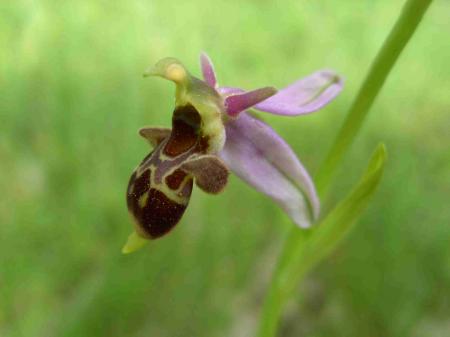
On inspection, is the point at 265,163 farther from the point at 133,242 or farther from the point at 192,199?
the point at 192,199

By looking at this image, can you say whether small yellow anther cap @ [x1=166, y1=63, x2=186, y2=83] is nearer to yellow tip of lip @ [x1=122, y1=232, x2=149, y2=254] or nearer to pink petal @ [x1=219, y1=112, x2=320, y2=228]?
pink petal @ [x1=219, y1=112, x2=320, y2=228]

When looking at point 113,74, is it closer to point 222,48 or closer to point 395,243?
point 222,48

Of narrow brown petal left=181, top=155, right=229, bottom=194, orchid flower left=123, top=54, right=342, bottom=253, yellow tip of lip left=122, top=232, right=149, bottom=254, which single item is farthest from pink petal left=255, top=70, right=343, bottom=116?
yellow tip of lip left=122, top=232, right=149, bottom=254

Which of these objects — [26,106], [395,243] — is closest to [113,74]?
[26,106]

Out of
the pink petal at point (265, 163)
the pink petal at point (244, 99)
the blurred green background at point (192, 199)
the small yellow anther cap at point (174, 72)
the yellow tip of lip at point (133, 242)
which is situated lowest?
the blurred green background at point (192, 199)

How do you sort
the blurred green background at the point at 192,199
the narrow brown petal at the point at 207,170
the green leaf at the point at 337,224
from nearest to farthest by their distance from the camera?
1. the narrow brown petal at the point at 207,170
2. the green leaf at the point at 337,224
3. the blurred green background at the point at 192,199

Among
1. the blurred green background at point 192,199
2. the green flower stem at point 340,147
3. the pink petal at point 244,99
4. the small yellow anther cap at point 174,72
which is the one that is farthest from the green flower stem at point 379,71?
the blurred green background at point 192,199

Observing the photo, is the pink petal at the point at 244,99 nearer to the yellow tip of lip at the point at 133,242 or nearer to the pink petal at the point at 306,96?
the pink petal at the point at 306,96
